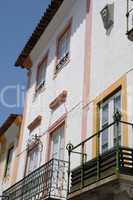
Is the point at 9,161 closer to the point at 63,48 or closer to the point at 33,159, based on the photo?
the point at 33,159

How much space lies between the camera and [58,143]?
42.3ft

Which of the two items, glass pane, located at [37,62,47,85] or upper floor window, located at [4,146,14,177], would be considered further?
upper floor window, located at [4,146,14,177]

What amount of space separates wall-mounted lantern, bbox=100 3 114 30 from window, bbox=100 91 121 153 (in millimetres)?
2109

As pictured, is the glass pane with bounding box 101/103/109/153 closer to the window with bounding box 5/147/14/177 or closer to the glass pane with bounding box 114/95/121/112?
the glass pane with bounding box 114/95/121/112

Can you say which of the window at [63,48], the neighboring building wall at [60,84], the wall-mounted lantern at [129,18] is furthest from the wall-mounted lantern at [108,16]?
the window at [63,48]

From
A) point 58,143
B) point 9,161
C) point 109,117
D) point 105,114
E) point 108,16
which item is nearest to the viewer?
point 109,117

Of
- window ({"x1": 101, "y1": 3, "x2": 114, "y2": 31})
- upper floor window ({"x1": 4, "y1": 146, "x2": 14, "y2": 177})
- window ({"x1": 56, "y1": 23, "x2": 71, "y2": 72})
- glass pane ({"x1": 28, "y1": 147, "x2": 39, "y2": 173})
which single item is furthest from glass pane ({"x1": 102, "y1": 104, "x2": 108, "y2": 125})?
upper floor window ({"x1": 4, "y1": 146, "x2": 14, "y2": 177})

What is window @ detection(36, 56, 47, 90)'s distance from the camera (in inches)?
636

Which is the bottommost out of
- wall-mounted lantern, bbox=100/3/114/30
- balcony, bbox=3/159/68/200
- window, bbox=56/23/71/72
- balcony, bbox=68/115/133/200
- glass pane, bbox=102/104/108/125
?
balcony, bbox=68/115/133/200

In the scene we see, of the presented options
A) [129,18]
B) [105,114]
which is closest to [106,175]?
[105,114]

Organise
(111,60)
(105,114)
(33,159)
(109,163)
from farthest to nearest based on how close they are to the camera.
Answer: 1. (33,159)
2. (111,60)
3. (105,114)
4. (109,163)

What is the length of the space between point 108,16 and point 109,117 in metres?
2.88

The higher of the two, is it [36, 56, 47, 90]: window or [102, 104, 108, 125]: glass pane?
[36, 56, 47, 90]: window

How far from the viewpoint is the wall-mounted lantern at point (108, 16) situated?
11342 millimetres
